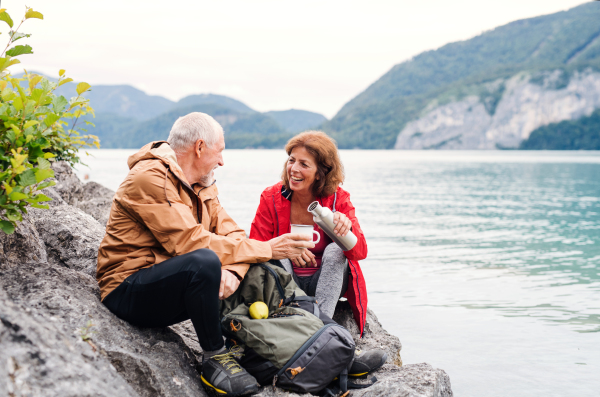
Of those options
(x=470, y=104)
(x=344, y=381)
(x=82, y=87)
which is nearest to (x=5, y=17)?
(x=82, y=87)

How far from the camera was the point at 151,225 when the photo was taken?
3.00 meters

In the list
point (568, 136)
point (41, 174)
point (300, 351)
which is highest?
point (568, 136)

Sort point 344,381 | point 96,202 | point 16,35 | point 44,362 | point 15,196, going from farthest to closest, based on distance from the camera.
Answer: point 96,202 → point 344,381 → point 16,35 → point 15,196 → point 44,362

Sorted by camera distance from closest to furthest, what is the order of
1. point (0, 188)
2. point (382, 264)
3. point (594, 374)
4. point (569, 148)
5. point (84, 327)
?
point (0, 188), point (84, 327), point (594, 374), point (382, 264), point (569, 148)

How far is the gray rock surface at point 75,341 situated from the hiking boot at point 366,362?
11 centimetres

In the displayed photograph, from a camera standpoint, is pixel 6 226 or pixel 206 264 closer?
pixel 6 226

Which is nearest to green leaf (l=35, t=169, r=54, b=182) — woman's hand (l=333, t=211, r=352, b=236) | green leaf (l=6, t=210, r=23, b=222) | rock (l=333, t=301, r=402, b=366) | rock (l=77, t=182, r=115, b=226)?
green leaf (l=6, t=210, r=23, b=222)

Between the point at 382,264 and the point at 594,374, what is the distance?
20.7 feet

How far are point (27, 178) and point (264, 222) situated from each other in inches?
102

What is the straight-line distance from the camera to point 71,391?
218cm

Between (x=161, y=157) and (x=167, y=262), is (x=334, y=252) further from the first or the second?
(x=161, y=157)

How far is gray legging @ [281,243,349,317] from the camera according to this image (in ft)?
13.7

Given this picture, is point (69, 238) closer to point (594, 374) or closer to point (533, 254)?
point (594, 374)

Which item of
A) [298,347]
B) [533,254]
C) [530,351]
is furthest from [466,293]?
[298,347]
